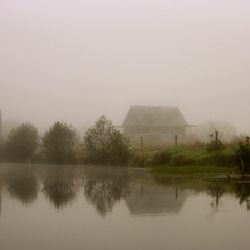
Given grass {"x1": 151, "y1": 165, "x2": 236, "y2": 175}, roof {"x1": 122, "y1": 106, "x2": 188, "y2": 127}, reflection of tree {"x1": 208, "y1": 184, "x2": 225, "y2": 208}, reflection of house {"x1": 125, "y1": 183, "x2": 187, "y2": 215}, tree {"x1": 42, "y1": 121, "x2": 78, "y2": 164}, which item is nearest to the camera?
reflection of house {"x1": 125, "y1": 183, "x2": 187, "y2": 215}

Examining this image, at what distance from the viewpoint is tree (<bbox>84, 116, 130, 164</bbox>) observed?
51000mm

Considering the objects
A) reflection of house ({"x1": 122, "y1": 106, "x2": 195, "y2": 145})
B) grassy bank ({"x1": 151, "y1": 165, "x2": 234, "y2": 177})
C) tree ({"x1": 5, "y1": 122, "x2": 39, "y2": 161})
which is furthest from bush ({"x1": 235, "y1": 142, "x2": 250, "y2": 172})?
reflection of house ({"x1": 122, "y1": 106, "x2": 195, "y2": 145})

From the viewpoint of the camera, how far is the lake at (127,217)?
1230 cm

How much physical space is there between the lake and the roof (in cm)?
6064

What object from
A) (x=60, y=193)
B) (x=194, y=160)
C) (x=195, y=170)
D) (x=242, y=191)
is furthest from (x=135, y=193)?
(x=194, y=160)

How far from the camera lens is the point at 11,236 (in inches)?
521

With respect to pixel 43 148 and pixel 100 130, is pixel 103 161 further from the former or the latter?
pixel 43 148

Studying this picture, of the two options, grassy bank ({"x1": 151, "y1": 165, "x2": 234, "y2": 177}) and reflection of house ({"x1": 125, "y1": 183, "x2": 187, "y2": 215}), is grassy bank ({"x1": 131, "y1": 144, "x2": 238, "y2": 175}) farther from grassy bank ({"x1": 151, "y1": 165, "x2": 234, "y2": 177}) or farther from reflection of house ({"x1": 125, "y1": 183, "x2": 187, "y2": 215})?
reflection of house ({"x1": 125, "y1": 183, "x2": 187, "y2": 215})

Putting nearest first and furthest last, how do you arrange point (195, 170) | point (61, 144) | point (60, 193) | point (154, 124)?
1. point (60, 193)
2. point (195, 170)
3. point (61, 144)
4. point (154, 124)

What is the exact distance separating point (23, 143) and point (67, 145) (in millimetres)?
7754

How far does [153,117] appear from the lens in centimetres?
8844

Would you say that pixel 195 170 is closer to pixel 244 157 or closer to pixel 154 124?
pixel 244 157

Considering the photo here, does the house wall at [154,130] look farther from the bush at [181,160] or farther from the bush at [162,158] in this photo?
the bush at [181,160]

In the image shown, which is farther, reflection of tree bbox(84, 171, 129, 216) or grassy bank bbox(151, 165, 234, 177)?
grassy bank bbox(151, 165, 234, 177)
